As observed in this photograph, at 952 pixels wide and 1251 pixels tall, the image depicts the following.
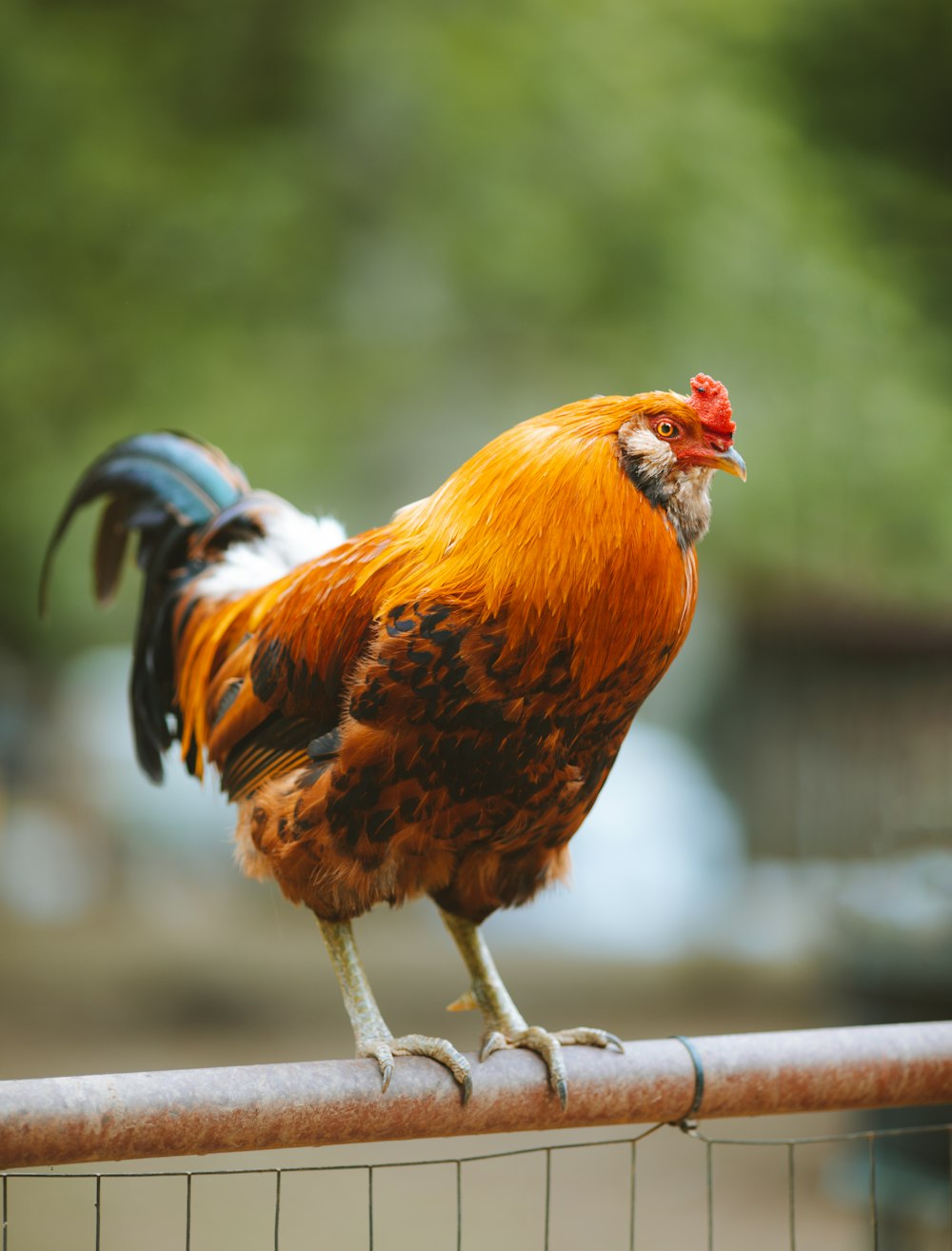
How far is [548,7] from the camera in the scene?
6707mm

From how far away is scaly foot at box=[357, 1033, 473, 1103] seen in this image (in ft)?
5.51

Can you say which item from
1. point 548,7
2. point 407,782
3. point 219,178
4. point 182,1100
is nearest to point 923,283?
point 548,7

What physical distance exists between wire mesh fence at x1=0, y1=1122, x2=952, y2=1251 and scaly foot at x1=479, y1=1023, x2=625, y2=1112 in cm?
190

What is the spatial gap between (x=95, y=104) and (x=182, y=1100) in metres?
6.01

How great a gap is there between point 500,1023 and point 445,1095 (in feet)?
1.36

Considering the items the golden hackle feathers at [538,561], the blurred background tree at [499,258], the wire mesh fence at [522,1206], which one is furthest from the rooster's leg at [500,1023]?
the blurred background tree at [499,258]

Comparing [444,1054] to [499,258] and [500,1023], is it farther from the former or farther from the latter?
[499,258]

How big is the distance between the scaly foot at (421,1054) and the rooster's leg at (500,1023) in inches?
4.4

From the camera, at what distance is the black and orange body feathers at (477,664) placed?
1687 millimetres

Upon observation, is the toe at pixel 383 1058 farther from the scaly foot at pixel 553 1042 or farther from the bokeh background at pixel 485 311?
the bokeh background at pixel 485 311

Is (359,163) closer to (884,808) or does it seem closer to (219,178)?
(219,178)

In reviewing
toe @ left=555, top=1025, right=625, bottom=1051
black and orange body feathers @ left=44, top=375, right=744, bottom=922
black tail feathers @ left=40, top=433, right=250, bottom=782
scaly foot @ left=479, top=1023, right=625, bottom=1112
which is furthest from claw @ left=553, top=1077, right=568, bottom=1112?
black tail feathers @ left=40, top=433, right=250, bottom=782

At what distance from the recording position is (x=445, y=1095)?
1.68 meters

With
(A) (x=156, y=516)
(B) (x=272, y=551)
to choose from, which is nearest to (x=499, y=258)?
(A) (x=156, y=516)
